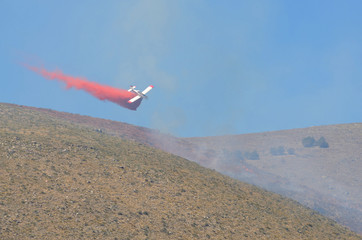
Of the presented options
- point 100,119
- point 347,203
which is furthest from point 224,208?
point 100,119

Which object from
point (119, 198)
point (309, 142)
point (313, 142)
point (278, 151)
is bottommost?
point (119, 198)

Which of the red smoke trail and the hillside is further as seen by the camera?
the red smoke trail

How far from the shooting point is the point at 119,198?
37.9m

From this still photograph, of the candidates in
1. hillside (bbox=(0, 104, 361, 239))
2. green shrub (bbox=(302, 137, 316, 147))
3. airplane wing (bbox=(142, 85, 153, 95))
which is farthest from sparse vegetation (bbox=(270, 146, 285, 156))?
hillside (bbox=(0, 104, 361, 239))

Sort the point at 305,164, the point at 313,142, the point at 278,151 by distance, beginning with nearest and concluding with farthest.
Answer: the point at 305,164
the point at 278,151
the point at 313,142

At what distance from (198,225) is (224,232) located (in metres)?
2.48

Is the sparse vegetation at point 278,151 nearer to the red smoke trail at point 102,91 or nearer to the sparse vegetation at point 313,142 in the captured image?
the sparse vegetation at point 313,142

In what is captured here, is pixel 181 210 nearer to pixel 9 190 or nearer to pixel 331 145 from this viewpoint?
pixel 9 190

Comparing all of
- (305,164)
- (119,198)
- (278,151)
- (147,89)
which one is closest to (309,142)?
(278,151)

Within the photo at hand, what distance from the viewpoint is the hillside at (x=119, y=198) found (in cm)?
3181

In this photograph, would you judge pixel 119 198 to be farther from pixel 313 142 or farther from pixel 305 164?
pixel 313 142

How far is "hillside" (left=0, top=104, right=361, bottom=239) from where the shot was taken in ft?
104

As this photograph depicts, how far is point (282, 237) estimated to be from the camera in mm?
37844

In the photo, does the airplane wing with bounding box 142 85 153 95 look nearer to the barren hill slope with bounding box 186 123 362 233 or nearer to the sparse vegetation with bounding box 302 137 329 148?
the barren hill slope with bounding box 186 123 362 233
